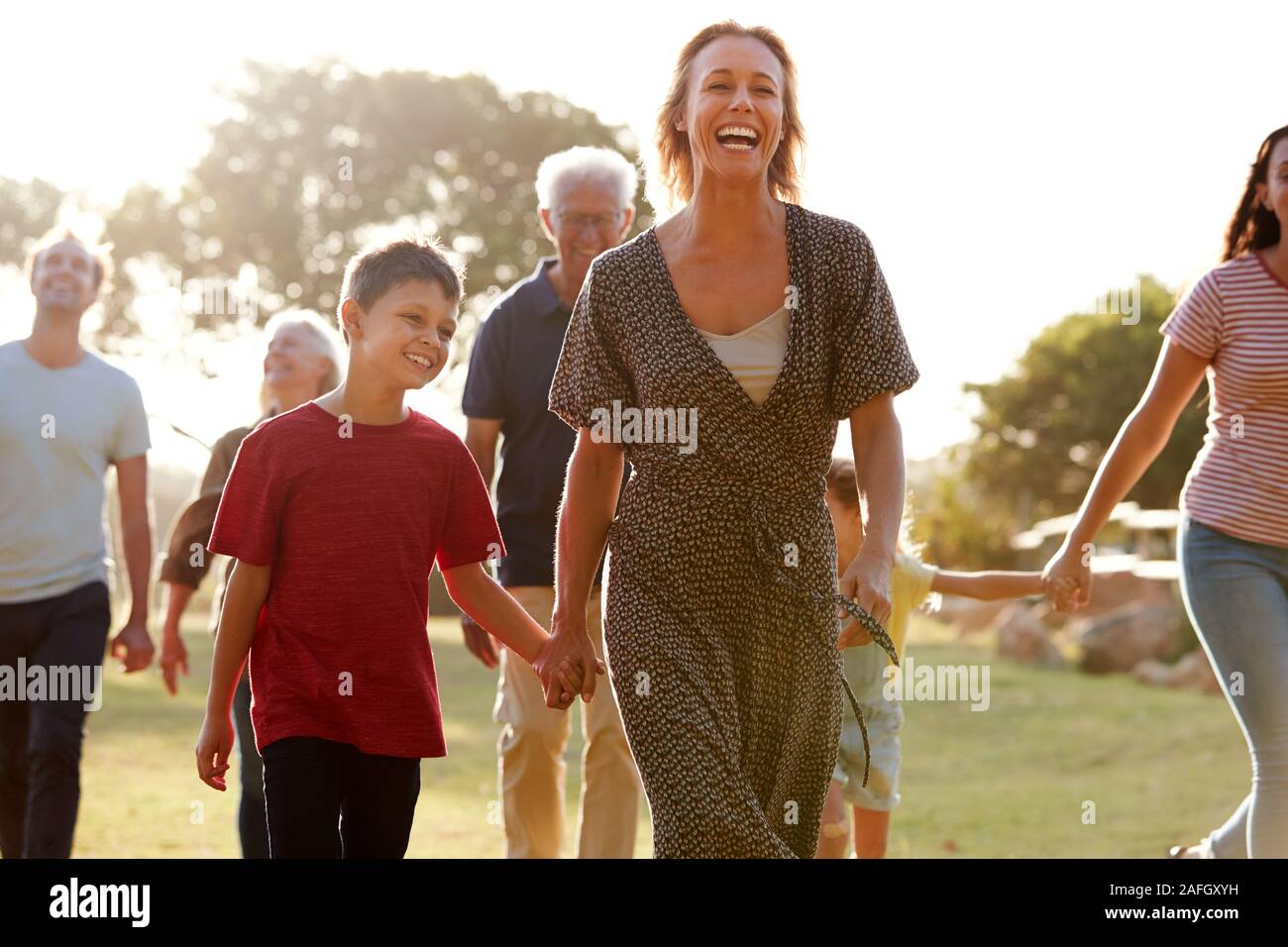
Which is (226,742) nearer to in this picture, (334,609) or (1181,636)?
(334,609)

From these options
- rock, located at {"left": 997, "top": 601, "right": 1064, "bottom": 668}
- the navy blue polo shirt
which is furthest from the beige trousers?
rock, located at {"left": 997, "top": 601, "right": 1064, "bottom": 668}

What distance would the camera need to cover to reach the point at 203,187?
1316 inches

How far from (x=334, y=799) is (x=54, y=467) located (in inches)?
97.6

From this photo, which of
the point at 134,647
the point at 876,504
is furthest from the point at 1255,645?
the point at 134,647

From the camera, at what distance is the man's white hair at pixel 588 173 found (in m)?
5.86

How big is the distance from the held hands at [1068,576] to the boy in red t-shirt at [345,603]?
73.8 inches

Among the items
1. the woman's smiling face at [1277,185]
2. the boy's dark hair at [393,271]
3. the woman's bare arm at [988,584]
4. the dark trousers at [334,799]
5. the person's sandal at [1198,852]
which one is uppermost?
the woman's smiling face at [1277,185]

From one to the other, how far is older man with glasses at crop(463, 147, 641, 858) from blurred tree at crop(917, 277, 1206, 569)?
36.9 metres

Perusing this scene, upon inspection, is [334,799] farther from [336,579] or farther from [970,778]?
[970,778]

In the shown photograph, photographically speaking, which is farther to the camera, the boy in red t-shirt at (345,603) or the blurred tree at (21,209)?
the blurred tree at (21,209)

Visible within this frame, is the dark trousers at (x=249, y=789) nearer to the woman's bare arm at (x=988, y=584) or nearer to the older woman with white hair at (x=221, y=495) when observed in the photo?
the older woman with white hair at (x=221, y=495)

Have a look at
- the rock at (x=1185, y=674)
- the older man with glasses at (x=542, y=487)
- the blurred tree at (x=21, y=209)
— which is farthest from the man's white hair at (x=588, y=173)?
the blurred tree at (x=21, y=209)

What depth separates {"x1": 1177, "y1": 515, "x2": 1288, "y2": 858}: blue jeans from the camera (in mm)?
4543
